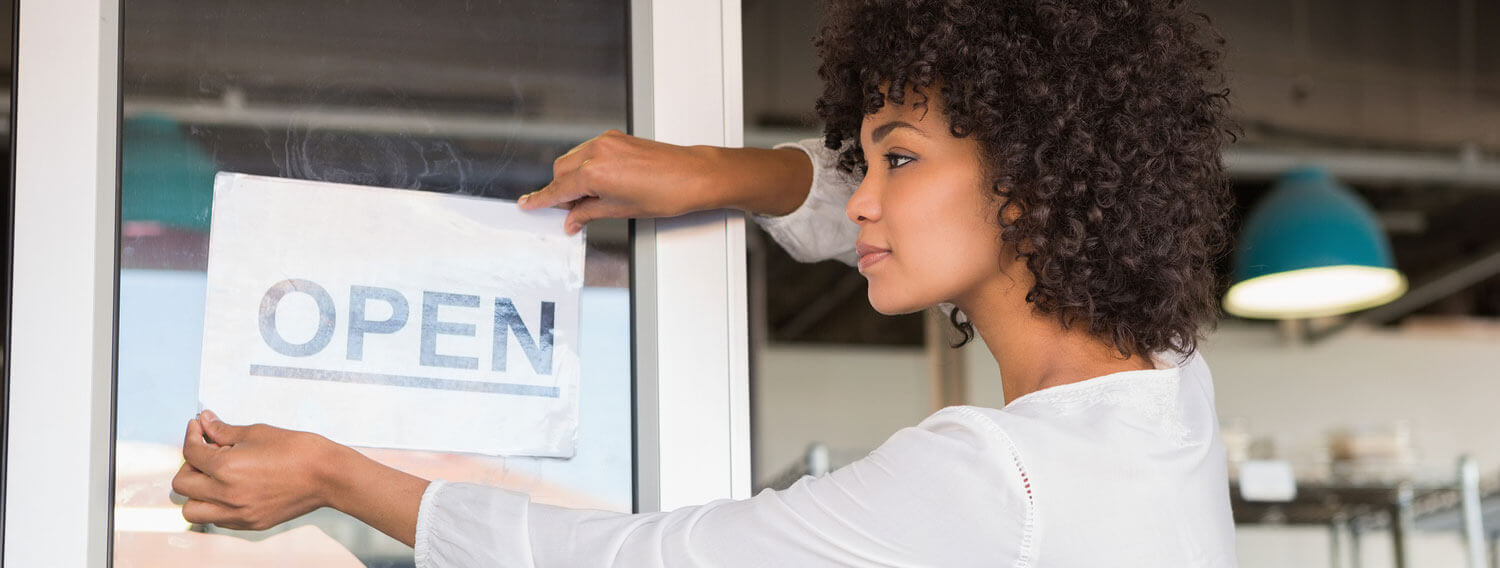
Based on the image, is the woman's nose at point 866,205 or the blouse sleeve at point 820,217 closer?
the woman's nose at point 866,205

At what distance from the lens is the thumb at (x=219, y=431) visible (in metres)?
1.03

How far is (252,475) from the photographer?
99 cm

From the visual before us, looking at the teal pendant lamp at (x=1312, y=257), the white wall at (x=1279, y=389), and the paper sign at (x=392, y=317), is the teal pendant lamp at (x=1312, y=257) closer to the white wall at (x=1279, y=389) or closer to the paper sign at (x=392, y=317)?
the white wall at (x=1279, y=389)

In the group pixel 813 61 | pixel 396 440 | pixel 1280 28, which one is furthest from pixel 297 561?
pixel 1280 28

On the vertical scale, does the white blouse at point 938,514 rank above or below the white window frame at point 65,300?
below

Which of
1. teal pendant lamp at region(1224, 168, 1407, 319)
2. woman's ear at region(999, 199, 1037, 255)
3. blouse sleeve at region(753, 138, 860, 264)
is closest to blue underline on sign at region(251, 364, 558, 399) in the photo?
blouse sleeve at region(753, 138, 860, 264)

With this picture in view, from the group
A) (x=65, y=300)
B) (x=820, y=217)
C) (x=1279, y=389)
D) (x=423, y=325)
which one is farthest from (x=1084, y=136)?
(x=1279, y=389)

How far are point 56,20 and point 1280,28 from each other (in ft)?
12.3

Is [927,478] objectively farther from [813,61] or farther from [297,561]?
[813,61]

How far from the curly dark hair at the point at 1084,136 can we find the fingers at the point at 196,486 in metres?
0.58

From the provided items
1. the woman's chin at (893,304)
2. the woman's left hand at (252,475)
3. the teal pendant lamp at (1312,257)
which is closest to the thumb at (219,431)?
the woman's left hand at (252,475)


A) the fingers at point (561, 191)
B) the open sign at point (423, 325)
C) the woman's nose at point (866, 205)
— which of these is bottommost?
the open sign at point (423, 325)

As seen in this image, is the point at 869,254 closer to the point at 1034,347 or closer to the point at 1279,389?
the point at 1034,347

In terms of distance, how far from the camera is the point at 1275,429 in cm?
662
